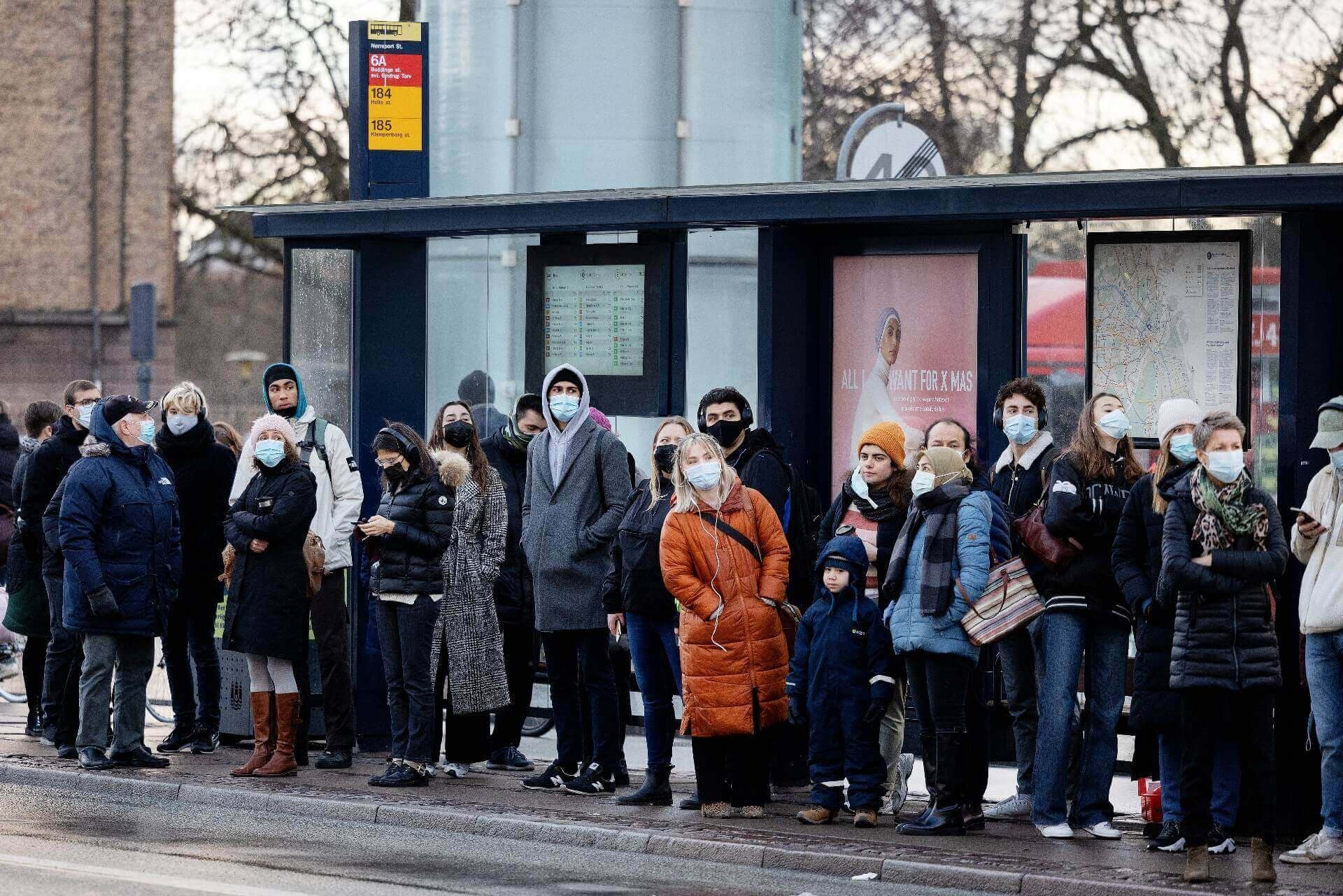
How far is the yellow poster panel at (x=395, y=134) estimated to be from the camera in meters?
12.7

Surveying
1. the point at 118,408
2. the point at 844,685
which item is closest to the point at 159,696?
the point at 118,408

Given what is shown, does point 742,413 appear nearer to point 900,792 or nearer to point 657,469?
point 657,469

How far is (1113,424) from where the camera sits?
9.08 m

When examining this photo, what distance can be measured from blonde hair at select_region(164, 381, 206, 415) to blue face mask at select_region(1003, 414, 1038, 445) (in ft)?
15.0

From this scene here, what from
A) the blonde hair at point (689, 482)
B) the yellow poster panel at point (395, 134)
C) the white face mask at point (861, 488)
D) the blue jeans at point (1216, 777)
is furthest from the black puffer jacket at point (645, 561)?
the yellow poster panel at point (395, 134)

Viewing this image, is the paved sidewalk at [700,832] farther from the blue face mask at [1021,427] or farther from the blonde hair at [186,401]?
the blonde hair at [186,401]

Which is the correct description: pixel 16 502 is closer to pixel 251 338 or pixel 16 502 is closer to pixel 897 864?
pixel 897 864

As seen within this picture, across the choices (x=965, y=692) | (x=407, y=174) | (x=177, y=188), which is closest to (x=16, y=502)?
(x=407, y=174)

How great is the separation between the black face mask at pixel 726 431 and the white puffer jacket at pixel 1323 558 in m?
2.54

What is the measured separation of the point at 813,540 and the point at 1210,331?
2022mm

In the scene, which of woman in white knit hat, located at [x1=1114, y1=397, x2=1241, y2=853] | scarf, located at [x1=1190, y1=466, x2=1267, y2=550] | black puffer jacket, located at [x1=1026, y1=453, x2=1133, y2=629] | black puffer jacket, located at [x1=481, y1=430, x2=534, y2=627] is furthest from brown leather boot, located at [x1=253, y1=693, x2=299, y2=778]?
scarf, located at [x1=1190, y1=466, x2=1267, y2=550]

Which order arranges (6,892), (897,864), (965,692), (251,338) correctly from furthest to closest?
(251,338) → (965,692) → (897,864) → (6,892)

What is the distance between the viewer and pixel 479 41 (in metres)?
13.8

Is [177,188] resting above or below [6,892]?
above
